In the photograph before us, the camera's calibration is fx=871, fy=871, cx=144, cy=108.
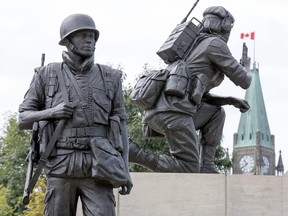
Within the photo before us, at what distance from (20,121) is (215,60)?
4.51m

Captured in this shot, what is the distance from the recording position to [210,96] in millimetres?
11211

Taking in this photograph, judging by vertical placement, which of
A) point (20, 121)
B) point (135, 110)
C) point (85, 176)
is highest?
point (135, 110)

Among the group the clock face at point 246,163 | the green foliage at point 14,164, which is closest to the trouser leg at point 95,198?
the green foliage at point 14,164

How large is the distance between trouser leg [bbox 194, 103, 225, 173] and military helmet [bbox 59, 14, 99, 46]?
446 centimetres

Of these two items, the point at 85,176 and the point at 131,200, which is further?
the point at 131,200

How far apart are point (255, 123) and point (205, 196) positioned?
4530 inches

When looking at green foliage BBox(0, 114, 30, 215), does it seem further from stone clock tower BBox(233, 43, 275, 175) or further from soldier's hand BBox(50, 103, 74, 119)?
stone clock tower BBox(233, 43, 275, 175)

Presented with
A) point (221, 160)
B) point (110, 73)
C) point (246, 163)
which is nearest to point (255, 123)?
point (246, 163)

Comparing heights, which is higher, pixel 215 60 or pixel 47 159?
pixel 215 60

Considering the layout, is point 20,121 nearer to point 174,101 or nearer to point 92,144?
point 92,144

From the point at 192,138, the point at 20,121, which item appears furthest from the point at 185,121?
the point at 20,121

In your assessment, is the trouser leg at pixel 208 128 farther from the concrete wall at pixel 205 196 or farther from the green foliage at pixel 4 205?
the green foliage at pixel 4 205

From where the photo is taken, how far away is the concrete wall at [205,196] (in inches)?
399

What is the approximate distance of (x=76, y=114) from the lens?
6.69 m
